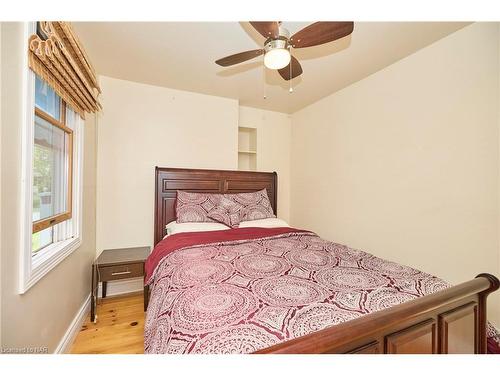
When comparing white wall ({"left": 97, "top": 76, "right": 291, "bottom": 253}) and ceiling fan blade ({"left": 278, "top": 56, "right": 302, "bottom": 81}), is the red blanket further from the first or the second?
ceiling fan blade ({"left": 278, "top": 56, "right": 302, "bottom": 81})

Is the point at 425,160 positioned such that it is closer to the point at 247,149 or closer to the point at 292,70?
the point at 292,70

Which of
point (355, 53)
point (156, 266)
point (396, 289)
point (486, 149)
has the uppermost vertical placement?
point (355, 53)

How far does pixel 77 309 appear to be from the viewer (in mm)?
1922

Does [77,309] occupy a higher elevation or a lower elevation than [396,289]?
lower

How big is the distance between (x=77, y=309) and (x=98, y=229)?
84 centimetres

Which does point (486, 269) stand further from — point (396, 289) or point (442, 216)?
point (396, 289)

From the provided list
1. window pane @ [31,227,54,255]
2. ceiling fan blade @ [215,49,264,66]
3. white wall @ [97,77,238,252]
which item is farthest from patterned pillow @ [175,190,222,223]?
ceiling fan blade @ [215,49,264,66]

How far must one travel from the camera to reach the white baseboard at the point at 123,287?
2.51 meters

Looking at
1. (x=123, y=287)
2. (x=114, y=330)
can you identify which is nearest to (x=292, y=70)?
(x=114, y=330)

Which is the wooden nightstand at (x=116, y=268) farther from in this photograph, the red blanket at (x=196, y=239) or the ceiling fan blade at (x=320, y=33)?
the ceiling fan blade at (x=320, y=33)

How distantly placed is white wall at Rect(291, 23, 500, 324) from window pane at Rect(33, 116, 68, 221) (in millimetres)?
2856

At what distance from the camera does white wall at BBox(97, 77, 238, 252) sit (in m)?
2.53
